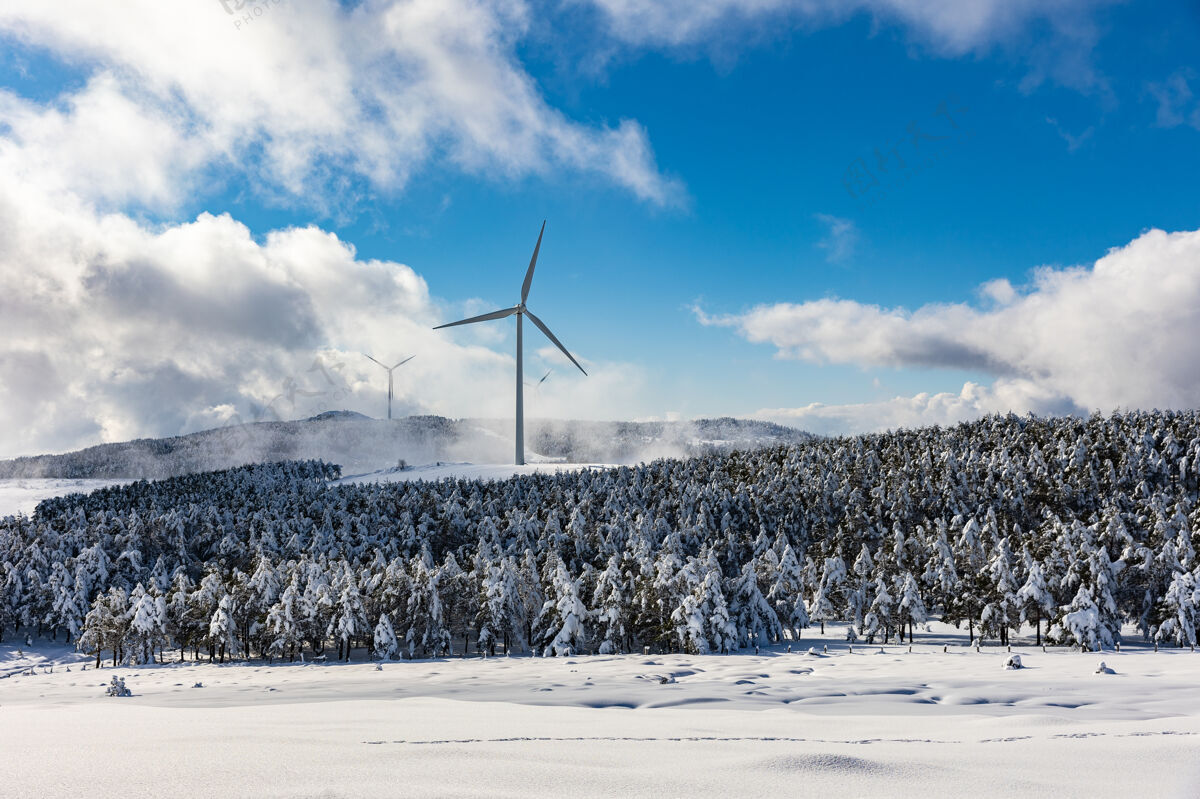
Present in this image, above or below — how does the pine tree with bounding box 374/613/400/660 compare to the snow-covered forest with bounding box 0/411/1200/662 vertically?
below

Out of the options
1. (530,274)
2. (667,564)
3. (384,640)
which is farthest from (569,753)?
(530,274)

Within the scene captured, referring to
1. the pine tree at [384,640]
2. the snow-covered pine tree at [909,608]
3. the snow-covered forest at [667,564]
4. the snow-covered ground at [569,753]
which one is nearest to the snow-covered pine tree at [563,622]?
the snow-covered forest at [667,564]

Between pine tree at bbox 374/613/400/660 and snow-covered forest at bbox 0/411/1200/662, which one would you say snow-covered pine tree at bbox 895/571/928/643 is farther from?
pine tree at bbox 374/613/400/660

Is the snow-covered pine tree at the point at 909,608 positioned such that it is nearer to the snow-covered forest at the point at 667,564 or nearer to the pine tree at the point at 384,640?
the snow-covered forest at the point at 667,564

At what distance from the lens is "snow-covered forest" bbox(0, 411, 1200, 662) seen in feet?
292

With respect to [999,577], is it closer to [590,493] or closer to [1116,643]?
[1116,643]

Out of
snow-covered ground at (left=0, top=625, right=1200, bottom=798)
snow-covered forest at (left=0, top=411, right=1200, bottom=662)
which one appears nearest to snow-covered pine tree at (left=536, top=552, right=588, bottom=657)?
snow-covered forest at (left=0, top=411, right=1200, bottom=662)

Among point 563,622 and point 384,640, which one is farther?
point 384,640

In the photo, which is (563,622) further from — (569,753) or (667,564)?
(569,753)

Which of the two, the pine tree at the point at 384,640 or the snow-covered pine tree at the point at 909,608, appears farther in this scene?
the snow-covered pine tree at the point at 909,608

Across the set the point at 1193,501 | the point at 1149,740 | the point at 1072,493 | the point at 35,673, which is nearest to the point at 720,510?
the point at 1072,493

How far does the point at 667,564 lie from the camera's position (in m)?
92.4

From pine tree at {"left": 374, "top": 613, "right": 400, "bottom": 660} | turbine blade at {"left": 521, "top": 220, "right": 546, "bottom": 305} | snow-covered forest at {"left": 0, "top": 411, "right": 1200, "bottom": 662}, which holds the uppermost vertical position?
turbine blade at {"left": 521, "top": 220, "right": 546, "bottom": 305}

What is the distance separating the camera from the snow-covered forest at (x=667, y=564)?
8912 centimetres
